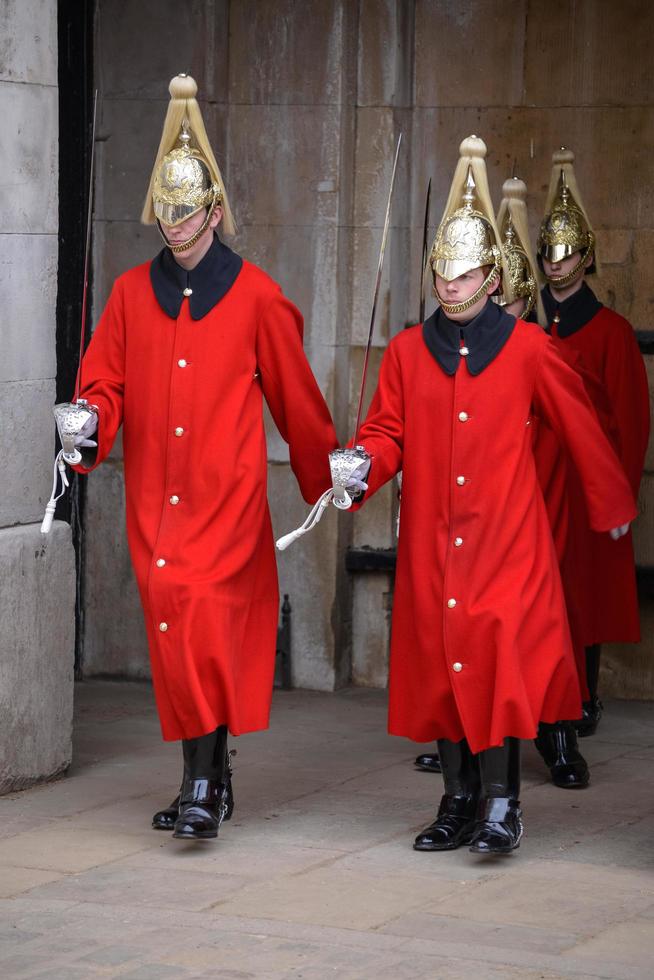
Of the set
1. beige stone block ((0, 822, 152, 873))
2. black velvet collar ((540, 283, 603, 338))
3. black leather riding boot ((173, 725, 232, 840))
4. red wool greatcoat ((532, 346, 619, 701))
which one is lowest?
beige stone block ((0, 822, 152, 873))

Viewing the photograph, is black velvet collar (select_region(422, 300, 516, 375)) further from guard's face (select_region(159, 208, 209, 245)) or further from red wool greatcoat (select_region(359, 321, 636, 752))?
guard's face (select_region(159, 208, 209, 245))

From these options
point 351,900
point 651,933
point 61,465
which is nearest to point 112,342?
point 61,465

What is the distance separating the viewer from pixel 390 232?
885 centimetres

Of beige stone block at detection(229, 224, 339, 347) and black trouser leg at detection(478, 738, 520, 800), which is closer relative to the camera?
black trouser leg at detection(478, 738, 520, 800)

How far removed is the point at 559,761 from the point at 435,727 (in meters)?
1.06

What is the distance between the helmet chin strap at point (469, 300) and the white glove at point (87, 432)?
105cm

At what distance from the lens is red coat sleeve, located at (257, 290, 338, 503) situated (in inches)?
248

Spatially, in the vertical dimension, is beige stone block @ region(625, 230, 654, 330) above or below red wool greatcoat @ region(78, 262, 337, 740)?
above

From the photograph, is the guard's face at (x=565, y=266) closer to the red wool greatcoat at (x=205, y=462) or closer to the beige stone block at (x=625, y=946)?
the red wool greatcoat at (x=205, y=462)

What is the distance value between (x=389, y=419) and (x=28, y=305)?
1437 millimetres

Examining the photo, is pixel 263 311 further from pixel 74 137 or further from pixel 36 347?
pixel 74 137

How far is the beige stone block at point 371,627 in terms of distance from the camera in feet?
29.4

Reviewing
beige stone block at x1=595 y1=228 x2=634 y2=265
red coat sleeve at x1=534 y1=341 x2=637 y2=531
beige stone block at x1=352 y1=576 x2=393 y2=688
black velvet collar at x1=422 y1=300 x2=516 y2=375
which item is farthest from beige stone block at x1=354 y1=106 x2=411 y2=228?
red coat sleeve at x1=534 y1=341 x2=637 y2=531

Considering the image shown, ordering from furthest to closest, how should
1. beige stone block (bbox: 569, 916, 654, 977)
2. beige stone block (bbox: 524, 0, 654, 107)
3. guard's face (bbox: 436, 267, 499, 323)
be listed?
beige stone block (bbox: 524, 0, 654, 107) < guard's face (bbox: 436, 267, 499, 323) < beige stone block (bbox: 569, 916, 654, 977)
